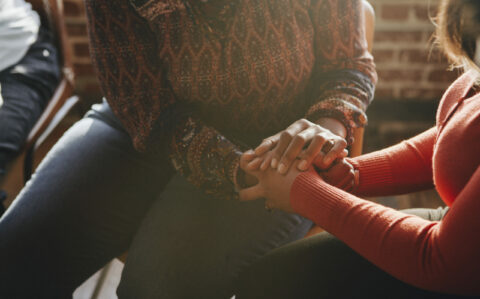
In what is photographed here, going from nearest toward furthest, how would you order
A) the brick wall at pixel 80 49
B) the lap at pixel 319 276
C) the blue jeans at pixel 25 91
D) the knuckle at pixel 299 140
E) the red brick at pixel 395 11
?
the lap at pixel 319 276, the knuckle at pixel 299 140, the blue jeans at pixel 25 91, the red brick at pixel 395 11, the brick wall at pixel 80 49

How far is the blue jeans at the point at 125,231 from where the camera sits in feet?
2.70

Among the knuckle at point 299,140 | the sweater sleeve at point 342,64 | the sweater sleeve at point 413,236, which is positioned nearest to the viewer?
the sweater sleeve at point 413,236

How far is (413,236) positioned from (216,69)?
53cm

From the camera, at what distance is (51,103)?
142 cm

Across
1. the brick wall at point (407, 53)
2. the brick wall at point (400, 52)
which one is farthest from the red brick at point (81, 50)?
the brick wall at point (407, 53)

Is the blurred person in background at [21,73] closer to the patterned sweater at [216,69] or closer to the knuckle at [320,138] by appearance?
the patterned sweater at [216,69]

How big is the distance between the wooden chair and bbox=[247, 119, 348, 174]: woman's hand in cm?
83

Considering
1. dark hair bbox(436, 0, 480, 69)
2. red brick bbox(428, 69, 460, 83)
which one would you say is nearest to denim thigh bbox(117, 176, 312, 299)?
dark hair bbox(436, 0, 480, 69)

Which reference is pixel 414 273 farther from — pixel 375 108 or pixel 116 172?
pixel 375 108

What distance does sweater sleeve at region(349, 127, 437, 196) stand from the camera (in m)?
0.86

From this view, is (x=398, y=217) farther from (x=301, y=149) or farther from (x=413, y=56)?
(x=413, y=56)

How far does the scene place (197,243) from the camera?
0.84 metres

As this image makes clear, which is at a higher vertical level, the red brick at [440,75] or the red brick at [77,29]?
the red brick at [77,29]

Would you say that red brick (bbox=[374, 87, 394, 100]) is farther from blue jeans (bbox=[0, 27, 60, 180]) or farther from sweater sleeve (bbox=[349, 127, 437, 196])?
blue jeans (bbox=[0, 27, 60, 180])
